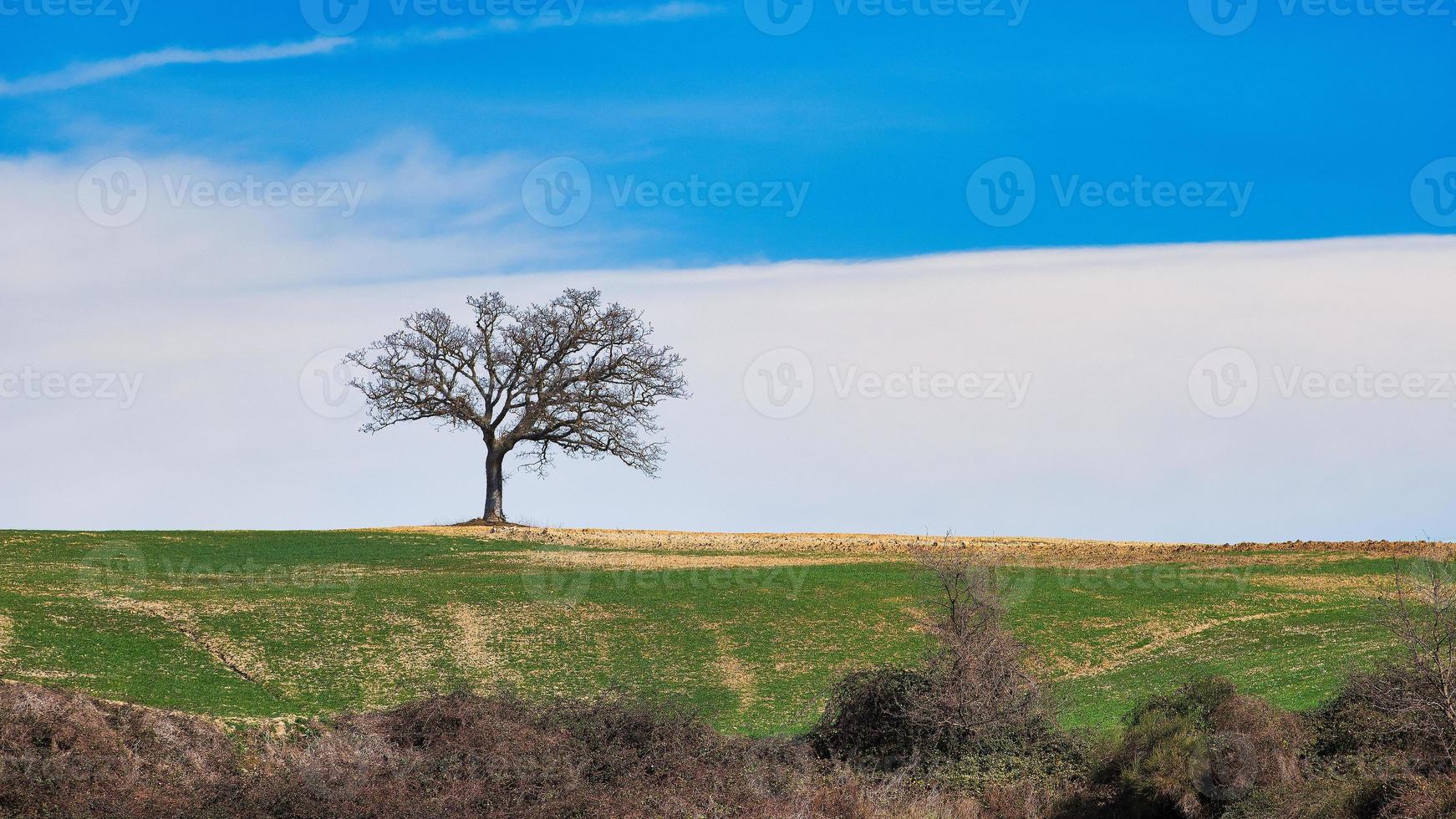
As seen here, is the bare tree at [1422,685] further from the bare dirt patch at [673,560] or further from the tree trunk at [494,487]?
the tree trunk at [494,487]

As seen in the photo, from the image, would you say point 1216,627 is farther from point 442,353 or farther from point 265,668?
point 442,353

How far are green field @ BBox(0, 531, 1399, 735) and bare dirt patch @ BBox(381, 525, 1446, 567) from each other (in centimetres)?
143

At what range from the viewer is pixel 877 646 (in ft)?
104

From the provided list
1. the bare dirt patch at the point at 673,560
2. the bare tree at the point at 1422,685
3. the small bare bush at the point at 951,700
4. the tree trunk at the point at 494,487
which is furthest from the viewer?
the tree trunk at the point at 494,487

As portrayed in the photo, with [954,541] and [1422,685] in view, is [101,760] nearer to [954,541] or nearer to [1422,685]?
[1422,685]

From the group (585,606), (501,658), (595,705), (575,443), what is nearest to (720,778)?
(595,705)

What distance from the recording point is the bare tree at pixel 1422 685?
17141 millimetres

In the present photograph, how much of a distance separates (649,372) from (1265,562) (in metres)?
28.6

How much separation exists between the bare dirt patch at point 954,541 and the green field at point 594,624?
1.43 meters

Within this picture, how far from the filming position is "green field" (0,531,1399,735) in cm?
2672

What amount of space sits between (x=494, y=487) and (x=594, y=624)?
25.7 metres
